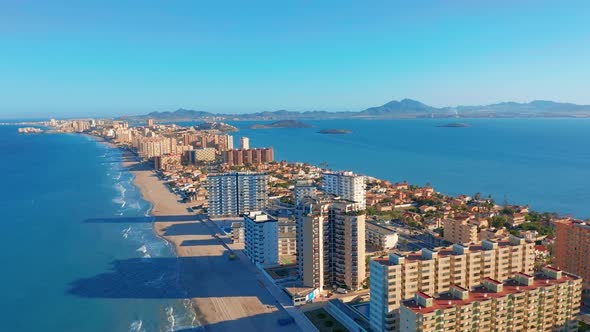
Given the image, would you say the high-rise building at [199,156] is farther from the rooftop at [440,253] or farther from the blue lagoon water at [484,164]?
the rooftop at [440,253]

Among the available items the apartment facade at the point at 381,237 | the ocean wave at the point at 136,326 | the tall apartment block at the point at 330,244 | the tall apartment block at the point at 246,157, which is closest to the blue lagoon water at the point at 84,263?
the ocean wave at the point at 136,326

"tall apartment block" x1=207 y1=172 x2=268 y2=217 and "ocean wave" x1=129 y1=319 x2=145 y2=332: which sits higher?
"tall apartment block" x1=207 y1=172 x2=268 y2=217

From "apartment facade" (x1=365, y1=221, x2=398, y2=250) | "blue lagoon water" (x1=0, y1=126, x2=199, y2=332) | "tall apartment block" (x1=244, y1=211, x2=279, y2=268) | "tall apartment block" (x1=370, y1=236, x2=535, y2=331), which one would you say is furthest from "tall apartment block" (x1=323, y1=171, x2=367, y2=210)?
"tall apartment block" (x1=370, y1=236, x2=535, y2=331)

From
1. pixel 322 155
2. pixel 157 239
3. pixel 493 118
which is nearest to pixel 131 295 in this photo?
pixel 157 239

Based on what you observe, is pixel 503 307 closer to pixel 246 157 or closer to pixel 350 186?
pixel 350 186

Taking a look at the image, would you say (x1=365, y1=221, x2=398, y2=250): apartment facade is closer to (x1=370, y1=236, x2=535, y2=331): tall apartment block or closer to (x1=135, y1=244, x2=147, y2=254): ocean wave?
(x1=370, y1=236, x2=535, y2=331): tall apartment block

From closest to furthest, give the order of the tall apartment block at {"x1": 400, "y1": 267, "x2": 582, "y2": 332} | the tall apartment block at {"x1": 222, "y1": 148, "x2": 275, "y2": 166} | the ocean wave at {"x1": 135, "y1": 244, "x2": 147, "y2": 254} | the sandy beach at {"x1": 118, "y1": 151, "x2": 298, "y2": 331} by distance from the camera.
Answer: the tall apartment block at {"x1": 400, "y1": 267, "x2": 582, "y2": 332} < the sandy beach at {"x1": 118, "y1": 151, "x2": 298, "y2": 331} < the ocean wave at {"x1": 135, "y1": 244, "x2": 147, "y2": 254} < the tall apartment block at {"x1": 222, "y1": 148, "x2": 275, "y2": 166}
